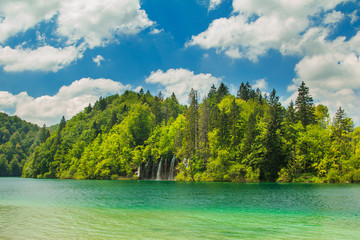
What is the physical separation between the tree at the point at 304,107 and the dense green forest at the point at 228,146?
278 millimetres

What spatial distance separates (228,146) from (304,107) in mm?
26337

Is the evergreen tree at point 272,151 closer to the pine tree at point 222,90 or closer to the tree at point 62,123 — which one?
the pine tree at point 222,90

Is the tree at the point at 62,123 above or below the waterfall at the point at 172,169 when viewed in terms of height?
above

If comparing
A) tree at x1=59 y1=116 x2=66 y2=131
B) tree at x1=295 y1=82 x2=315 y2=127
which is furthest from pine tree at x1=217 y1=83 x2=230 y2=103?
tree at x1=59 y1=116 x2=66 y2=131

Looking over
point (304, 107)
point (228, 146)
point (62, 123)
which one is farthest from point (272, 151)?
point (62, 123)

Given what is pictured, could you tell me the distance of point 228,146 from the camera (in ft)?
227

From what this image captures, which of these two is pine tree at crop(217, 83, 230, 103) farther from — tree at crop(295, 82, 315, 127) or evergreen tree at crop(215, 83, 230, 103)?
tree at crop(295, 82, 315, 127)

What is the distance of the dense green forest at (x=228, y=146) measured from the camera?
60938 millimetres

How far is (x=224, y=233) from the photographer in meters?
12.1

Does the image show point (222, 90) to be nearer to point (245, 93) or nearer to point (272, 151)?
point (245, 93)

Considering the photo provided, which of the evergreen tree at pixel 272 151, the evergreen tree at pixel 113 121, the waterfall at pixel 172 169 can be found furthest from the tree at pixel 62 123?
the evergreen tree at pixel 272 151

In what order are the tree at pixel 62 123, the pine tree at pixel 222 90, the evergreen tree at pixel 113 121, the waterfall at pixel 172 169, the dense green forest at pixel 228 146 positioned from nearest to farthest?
the dense green forest at pixel 228 146
the waterfall at pixel 172 169
the pine tree at pixel 222 90
the evergreen tree at pixel 113 121
the tree at pixel 62 123

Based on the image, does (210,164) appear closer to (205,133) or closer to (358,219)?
(205,133)

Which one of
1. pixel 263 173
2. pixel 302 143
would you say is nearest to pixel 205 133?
pixel 263 173
